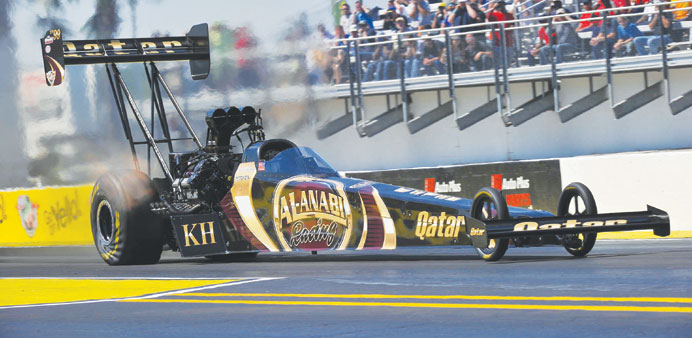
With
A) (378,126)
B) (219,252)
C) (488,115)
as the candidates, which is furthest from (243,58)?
(219,252)

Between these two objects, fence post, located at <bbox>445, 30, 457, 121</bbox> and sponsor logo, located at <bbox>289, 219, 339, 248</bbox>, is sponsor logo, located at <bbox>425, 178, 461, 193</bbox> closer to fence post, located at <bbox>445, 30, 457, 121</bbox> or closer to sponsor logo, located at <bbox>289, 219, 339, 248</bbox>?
fence post, located at <bbox>445, 30, 457, 121</bbox>

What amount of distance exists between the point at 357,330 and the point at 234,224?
6.62 meters

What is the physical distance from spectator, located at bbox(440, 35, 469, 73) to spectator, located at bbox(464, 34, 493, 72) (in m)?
0.08

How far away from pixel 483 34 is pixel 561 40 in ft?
A: 4.37

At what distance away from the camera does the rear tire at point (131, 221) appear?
13711mm

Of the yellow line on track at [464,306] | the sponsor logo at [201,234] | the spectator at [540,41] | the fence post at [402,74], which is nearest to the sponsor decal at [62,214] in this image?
the fence post at [402,74]

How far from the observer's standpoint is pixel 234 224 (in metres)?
13.2

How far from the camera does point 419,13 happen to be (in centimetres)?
2108

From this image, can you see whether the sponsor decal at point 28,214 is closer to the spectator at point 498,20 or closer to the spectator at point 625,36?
the spectator at point 498,20

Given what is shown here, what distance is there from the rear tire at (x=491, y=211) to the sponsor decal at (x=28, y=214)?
1281 centimetres

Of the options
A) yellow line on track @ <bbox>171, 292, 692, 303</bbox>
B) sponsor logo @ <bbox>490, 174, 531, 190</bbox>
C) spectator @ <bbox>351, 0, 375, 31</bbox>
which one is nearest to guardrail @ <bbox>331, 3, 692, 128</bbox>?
spectator @ <bbox>351, 0, 375, 31</bbox>

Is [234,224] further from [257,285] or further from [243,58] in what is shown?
[243,58]

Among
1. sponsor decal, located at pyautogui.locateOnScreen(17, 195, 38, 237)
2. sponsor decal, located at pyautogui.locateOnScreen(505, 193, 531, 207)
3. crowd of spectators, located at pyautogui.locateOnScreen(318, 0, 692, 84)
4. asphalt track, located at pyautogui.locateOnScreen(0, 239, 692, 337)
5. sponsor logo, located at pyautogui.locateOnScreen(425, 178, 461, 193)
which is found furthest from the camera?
sponsor decal, located at pyautogui.locateOnScreen(17, 195, 38, 237)

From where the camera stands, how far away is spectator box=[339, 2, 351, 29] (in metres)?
21.7
